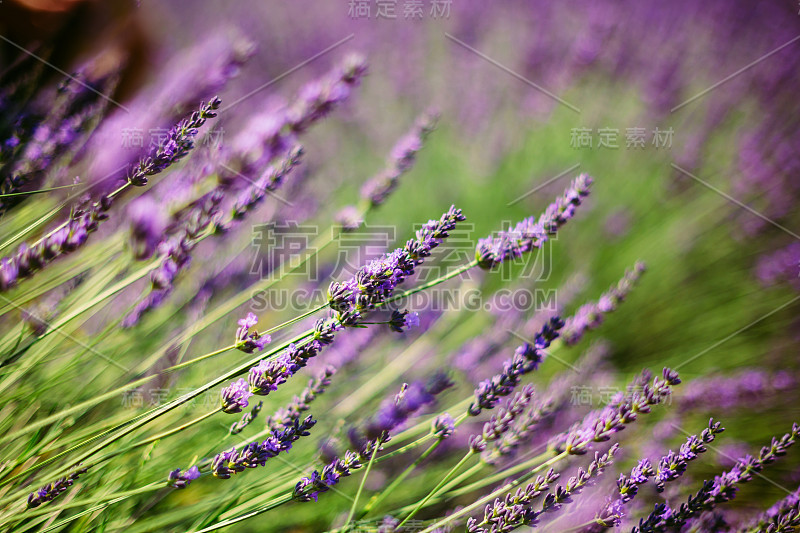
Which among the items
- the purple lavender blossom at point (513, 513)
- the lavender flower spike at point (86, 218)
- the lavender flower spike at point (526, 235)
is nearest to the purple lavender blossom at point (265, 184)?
the lavender flower spike at point (86, 218)

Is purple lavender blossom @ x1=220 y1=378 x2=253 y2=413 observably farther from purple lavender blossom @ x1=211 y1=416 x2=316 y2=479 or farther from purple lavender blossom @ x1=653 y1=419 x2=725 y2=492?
purple lavender blossom @ x1=653 y1=419 x2=725 y2=492

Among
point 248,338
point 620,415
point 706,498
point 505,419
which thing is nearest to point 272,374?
point 248,338

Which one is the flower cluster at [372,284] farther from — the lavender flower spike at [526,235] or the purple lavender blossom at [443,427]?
the purple lavender blossom at [443,427]

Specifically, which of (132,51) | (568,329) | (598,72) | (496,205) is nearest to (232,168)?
(568,329)

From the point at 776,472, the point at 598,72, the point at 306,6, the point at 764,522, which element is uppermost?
the point at 306,6

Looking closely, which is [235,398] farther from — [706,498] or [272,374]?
[706,498]

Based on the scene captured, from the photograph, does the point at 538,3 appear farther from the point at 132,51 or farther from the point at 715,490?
the point at 715,490

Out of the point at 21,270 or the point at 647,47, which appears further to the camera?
the point at 647,47

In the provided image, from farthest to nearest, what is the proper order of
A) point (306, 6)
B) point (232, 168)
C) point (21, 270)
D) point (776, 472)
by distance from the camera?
point (306, 6)
point (776, 472)
point (232, 168)
point (21, 270)
